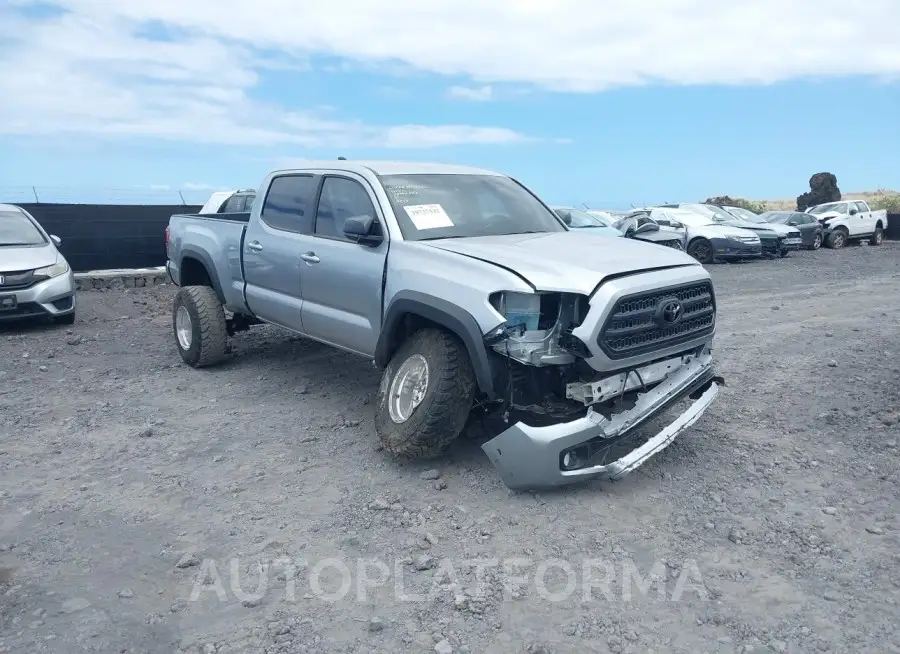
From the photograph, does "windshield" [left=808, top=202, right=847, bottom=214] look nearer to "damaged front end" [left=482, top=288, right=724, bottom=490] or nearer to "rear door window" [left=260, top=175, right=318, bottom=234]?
"rear door window" [left=260, top=175, right=318, bottom=234]

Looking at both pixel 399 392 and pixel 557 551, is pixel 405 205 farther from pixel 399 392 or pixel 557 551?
pixel 557 551

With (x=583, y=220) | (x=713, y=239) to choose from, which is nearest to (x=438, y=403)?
(x=583, y=220)

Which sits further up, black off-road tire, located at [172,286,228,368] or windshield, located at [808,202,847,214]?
windshield, located at [808,202,847,214]

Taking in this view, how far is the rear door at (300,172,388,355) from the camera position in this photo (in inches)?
212

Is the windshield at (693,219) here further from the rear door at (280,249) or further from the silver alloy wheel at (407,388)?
the silver alloy wheel at (407,388)

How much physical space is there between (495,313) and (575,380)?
58 cm

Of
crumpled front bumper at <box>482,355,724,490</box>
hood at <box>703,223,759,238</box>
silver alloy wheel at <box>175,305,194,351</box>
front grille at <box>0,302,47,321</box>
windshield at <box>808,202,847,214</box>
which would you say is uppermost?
windshield at <box>808,202,847,214</box>

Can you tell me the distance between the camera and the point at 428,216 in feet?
17.9

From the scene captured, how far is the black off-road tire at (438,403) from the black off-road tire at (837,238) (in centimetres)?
2485

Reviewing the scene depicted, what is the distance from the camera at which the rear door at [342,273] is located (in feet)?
17.7

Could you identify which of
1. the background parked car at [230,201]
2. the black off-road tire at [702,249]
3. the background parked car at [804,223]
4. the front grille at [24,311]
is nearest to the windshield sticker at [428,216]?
the front grille at [24,311]

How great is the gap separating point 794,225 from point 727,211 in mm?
3575

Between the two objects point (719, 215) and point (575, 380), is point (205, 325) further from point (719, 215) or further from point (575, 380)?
point (719, 215)

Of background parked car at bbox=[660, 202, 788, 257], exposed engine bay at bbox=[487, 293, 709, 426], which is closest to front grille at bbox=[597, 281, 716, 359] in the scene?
exposed engine bay at bbox=[487, 293, 709, 426]
